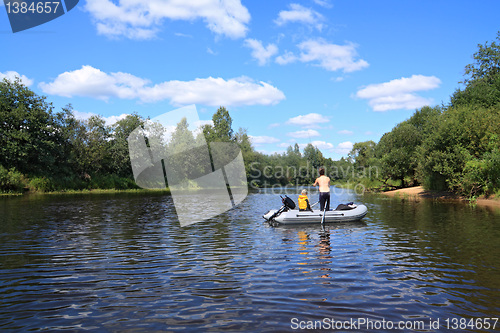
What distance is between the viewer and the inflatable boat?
1722cm

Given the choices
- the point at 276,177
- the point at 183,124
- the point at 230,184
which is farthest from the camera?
the point at 276,177

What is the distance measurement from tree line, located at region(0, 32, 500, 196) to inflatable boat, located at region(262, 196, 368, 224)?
58.4ft

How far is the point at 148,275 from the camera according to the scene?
8367 millimetres

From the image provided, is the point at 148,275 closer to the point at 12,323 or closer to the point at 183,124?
the point at 12,323

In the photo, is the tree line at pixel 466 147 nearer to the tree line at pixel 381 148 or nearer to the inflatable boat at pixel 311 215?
the tree line at pixel 381 148

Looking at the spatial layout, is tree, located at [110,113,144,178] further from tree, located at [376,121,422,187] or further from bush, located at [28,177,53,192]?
tree, located at [376,121,422,187]

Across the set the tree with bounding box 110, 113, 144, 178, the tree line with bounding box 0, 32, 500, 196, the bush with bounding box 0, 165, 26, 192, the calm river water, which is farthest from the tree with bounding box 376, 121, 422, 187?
the bush with bounding box 0, 165, 26, 192

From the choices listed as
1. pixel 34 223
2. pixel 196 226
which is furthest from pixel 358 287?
pixel 34 223

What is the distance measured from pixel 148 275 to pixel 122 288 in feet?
3.36

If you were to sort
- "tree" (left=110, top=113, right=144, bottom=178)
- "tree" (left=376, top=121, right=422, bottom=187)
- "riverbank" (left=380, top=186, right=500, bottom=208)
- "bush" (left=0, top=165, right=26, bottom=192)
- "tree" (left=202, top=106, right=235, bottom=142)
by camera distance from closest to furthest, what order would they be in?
"riverbank" (left=380, top=186, right=500, bottom=208)
"bush" (left=0, top=165, right=26, bottom=192)
"tree" (left=376, top=121, right=422, bottom=187)
"tree" (left=110, top=113, right=144, bottom=178)
"tree" (left=202, top=106, right=235, bottom=142)

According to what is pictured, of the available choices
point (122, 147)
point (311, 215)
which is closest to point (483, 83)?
point (311, 215)

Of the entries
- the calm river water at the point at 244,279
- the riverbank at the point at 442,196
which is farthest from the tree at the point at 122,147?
the calm river water at the point at 244,279

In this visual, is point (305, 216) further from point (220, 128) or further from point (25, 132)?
point (220, 128)

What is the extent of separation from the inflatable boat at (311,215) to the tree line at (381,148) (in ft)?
58.4
